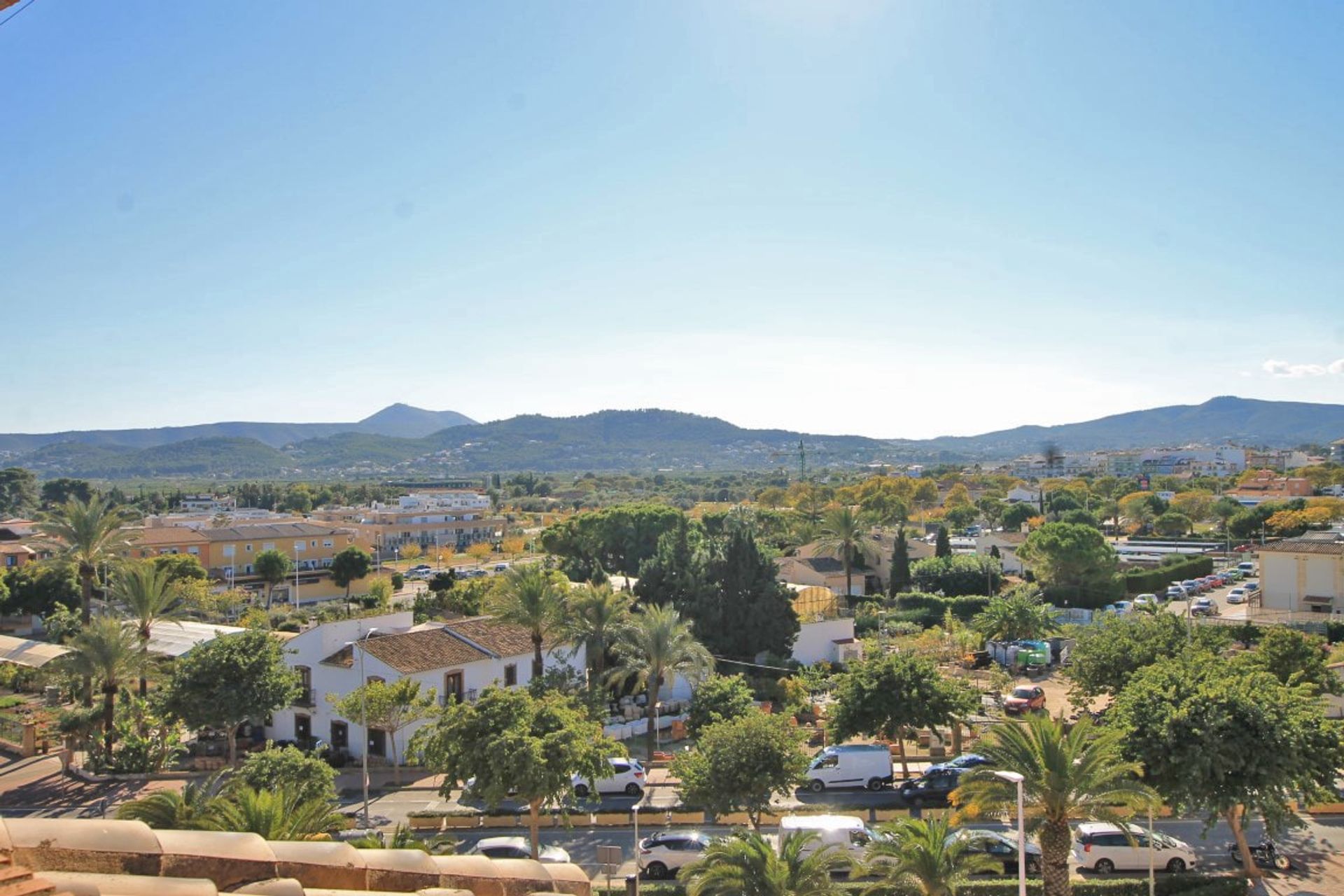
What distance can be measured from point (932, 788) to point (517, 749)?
11.1m

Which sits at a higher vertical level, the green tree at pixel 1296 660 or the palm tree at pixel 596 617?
the palm tree at pixel 596 617

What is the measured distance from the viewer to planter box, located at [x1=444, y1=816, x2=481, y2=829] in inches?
938

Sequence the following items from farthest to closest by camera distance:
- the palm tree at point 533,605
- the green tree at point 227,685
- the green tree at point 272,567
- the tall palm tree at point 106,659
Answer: the green tree at point 272,567
the palm tree at point 533,605
the tall palm tree at point 106,659
the green tree at point 227,685

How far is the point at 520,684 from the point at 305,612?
82.1 ft

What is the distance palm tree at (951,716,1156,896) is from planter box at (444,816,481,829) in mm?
13346

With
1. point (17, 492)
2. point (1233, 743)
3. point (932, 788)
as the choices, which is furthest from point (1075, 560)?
point (17, 492)

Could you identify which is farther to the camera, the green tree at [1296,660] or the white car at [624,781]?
the green tree at [1296,660]

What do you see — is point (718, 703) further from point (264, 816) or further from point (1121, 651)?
point (264, 816)

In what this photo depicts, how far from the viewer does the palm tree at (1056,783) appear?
15.2 metres

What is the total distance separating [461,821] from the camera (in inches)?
944

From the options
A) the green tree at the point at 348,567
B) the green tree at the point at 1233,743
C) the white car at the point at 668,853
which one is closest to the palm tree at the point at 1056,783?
the green tree at the point at 1233,743

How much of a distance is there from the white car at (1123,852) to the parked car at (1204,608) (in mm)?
33684

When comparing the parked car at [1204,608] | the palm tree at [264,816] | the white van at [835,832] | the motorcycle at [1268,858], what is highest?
the palm tree at [264,816]

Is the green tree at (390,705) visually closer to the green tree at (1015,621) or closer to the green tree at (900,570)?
the green tree at (1015,621)
